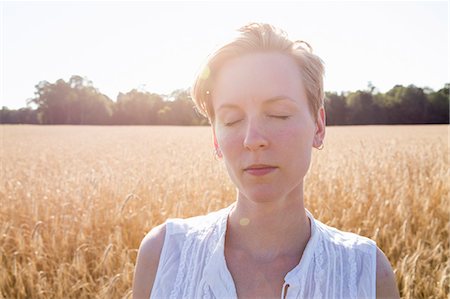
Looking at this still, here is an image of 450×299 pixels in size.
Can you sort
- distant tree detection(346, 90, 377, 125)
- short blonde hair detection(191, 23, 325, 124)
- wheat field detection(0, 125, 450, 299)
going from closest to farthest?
short blonde hair detection(191, 23, 325, 124), wheat field detection(0, 125, 450, 299), distant tree detection(346, 90, 377, 125)

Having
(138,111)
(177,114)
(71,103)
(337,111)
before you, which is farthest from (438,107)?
(71,103)

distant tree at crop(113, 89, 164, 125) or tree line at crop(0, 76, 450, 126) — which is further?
distant tree at crop(113, 89, 164, 125)

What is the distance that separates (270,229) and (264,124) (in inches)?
16.1

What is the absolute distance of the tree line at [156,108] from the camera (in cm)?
4672

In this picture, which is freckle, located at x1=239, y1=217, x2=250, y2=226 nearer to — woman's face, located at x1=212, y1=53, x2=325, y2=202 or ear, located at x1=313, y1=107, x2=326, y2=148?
woman's face, located at x1=212, y1=53, x2=325, y2=202

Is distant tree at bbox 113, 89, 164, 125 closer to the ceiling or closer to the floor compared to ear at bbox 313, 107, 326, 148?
closer to the ceiling

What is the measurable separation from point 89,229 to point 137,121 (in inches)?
2129

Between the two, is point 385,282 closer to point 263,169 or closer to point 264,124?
point 263,169

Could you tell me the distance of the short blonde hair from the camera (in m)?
1.43

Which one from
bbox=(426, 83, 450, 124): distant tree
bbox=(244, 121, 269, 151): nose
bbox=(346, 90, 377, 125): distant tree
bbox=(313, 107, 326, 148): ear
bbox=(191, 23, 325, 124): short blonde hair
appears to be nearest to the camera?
bbox=(244, 121, 269, 151): nose

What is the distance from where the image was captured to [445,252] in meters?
3.39

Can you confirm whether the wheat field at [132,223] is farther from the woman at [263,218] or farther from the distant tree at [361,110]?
the distant tree at [361,110]

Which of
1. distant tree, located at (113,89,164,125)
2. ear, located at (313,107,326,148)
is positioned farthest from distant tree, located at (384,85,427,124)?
ear, located at (313,107,326,148)

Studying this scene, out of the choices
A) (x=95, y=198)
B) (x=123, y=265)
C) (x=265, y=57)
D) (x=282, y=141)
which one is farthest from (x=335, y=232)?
(x=95, y=198)
